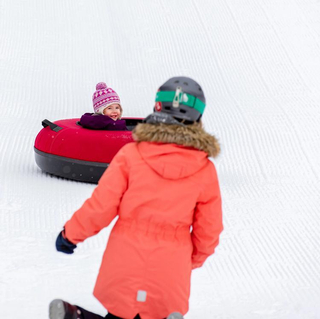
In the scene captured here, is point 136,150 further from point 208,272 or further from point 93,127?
point 93,127

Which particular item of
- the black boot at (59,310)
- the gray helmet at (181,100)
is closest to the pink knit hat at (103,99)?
the gray helmet at (181,100)

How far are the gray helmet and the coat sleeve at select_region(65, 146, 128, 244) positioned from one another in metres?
0.18

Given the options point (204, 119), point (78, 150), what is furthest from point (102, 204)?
point (204, 119)

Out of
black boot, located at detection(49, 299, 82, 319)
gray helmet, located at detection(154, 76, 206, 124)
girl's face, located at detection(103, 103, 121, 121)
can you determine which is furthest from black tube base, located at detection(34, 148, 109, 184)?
black boot, located at detection(49, 299, 82, 319)

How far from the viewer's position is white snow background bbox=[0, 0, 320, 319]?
2.87 meters

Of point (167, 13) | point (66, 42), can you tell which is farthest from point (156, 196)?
point (167, 13)

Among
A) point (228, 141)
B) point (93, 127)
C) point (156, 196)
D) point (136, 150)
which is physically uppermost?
point (228, 141)

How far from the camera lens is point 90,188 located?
4258 mm

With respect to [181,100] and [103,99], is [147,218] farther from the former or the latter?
[103,99]

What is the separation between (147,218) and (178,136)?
234 mm

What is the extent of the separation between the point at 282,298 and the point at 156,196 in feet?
4.74

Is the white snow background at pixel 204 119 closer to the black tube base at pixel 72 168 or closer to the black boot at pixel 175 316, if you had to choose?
the black tube base at pixel 72 168

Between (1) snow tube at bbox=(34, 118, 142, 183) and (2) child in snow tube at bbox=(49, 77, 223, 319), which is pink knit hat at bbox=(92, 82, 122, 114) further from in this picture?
(2) child in snow tube at bbox=(49, 77, 223, 319)

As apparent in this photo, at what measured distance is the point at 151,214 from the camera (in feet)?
5.34
